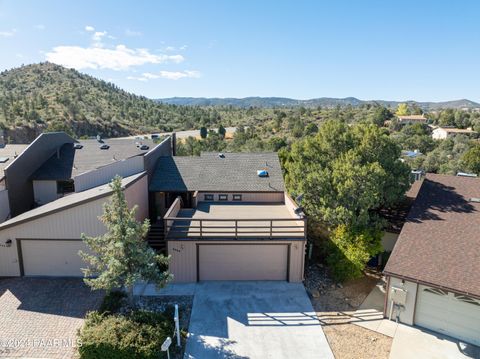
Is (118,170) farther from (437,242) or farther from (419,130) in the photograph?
(419,130)

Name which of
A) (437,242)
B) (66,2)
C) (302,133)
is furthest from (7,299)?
(302,133)

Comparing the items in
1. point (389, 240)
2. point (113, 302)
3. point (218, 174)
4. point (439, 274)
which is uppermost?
point (218, 174)

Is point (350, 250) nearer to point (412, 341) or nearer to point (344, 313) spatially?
point (344, 313)

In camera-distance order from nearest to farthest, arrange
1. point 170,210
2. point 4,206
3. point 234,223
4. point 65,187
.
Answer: point 170,210 → point 234,223 → point 4,206 → point 65,187

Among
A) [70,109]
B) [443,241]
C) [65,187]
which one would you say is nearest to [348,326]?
[443,241]

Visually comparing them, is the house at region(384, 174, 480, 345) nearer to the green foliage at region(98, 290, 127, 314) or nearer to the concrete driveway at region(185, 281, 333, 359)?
the concrete driveway at region(185, 281, 333, 359)

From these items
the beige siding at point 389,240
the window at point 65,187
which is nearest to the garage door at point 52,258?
the window at point 65,187

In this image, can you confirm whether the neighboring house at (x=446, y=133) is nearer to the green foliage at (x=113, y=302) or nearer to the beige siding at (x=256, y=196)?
the beige siding at (x=256, y=196)
